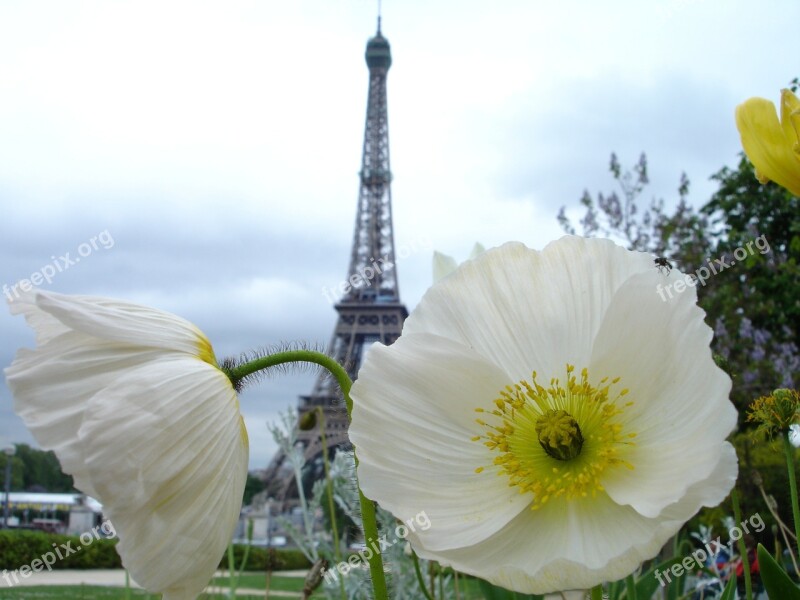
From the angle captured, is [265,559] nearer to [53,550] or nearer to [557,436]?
[557,436]

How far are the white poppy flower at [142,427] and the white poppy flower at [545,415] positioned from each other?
14cm

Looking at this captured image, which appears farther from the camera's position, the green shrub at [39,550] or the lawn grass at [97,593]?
the green shrub at [39,550]

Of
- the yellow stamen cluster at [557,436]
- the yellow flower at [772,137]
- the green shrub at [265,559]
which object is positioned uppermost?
the yellow flower at [772,137]

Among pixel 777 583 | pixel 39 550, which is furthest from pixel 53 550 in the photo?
pixel 777 583

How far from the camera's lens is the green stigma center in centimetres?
74

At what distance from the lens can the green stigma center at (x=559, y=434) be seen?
740 mm

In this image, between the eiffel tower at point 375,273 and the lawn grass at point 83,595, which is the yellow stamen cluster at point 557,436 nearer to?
the lawn grass at point 83,595

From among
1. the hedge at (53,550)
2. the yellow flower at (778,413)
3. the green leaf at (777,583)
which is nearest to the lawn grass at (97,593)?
the yellow flower at (778,413)

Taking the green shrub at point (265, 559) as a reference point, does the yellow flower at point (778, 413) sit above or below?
above

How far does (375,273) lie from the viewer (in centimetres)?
2069

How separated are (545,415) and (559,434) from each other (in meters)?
0.04

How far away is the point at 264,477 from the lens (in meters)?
18.4

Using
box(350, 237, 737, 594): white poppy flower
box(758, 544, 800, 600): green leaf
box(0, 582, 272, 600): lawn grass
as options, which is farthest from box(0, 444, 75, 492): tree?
box(758, 544, 800, 600): green leaf

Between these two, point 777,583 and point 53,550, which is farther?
point 53,550
